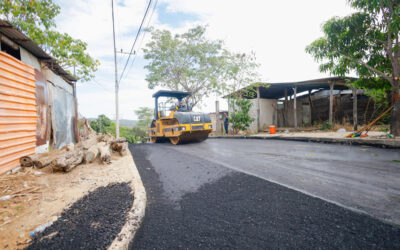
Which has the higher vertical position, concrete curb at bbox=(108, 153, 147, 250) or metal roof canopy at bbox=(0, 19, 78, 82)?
metal roof canopy at bbox=(0, 19, 78, 82)

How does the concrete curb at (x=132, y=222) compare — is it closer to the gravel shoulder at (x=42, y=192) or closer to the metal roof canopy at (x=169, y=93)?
the gravel shoulder at (x=42, y=192)

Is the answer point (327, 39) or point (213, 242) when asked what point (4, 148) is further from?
point (327, 39)

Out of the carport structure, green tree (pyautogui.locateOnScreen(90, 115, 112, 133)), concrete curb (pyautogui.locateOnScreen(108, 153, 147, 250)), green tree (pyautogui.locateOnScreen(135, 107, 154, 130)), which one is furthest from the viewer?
green tree (pyautogui.locateOnScreen(135, 107, 154, 130))

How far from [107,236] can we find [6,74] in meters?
4.19

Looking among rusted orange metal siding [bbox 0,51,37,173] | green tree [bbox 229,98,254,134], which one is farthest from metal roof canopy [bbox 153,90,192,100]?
rusted orange metal siding [bbox 0,51,37,173]

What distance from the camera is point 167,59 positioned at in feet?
58.8

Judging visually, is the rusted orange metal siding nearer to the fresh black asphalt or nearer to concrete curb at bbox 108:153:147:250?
the fresh black asphalt

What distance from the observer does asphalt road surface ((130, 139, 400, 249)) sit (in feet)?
5.49

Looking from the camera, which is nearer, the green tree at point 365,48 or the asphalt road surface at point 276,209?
the asphalt road surface at point 276,209

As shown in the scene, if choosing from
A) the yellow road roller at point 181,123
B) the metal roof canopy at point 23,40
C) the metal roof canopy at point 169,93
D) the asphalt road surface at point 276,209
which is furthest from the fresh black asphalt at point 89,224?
the metal roof canopy at point 169,93

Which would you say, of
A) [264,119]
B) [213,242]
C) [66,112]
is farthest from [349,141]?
[66,112]

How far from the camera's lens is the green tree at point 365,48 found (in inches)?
241

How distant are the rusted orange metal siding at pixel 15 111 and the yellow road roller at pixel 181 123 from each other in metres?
4.80

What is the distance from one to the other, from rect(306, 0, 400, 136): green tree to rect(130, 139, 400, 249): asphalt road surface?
445cm
